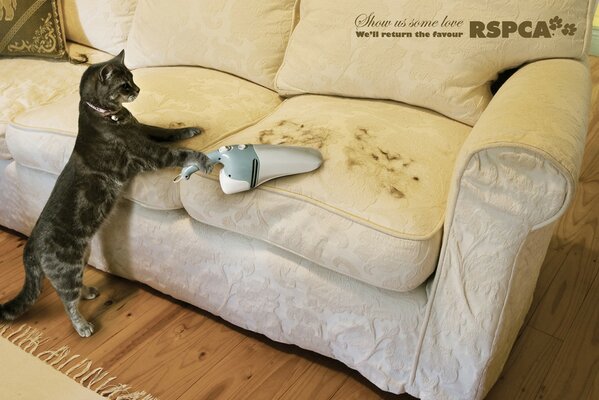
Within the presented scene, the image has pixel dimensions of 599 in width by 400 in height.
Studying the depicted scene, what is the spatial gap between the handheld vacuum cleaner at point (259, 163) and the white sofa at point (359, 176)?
0.10 ft

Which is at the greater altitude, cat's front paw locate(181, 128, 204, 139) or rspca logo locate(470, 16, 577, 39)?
rspca logo locate(470, 16, 577, 39)

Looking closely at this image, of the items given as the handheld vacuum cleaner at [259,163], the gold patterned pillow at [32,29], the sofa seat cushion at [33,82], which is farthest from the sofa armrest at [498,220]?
the gold patterned pillow at [32,29]

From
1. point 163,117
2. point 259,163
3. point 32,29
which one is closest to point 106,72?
point 163,117

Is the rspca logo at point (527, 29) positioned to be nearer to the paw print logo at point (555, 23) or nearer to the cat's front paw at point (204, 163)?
the paw print logo at point (555, 23)

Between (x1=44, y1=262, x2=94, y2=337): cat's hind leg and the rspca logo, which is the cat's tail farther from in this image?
the rspca logo

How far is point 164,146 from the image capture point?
1293 millimetres

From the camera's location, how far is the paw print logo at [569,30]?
123cm

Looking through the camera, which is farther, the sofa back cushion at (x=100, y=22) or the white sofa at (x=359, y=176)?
the sofa back cushion at (x=100, y=22)

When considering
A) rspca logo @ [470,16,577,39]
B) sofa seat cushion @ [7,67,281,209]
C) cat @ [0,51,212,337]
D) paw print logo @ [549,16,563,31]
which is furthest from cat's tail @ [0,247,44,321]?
paw print logo @ [549,16,563,31]

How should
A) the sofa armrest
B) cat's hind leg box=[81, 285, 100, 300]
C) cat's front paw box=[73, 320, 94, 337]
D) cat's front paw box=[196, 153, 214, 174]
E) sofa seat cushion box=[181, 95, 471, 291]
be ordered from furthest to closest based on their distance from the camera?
1. cat's hind leg box=[81, 285, 100, 300]
2. cat's front paw box=[73, 320, 94, 337]
3. cat's front paw box=[196, 153, 214, 174]
4. sofa seat cushion box=[181, 95, 471, 291]
5. the sofa armrest

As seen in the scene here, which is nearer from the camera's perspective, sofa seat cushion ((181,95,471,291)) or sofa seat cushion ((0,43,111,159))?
sofa seat cushion ((181,95,471,291))

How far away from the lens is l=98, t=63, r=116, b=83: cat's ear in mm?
1279

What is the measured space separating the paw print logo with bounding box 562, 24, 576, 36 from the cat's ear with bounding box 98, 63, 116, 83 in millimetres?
1042

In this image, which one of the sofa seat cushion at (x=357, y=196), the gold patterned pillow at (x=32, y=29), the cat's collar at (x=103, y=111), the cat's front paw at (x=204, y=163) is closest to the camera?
the sofa seat cushion at (x=357, y=196)
